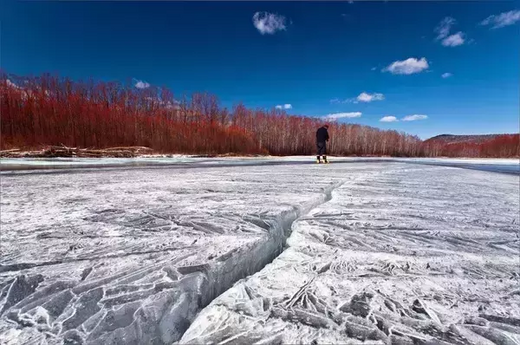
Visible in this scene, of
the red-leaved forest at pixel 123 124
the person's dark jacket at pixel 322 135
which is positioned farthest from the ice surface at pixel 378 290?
Answer: the red-leaved forest at pixel 123 124

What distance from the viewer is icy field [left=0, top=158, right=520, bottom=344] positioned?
2.59ft

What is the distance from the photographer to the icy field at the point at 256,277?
0.79m

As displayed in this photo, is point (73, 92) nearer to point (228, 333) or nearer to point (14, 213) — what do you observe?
point (14, 213)

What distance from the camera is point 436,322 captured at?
0.83m

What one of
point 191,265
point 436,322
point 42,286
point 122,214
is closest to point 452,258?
point 436,322

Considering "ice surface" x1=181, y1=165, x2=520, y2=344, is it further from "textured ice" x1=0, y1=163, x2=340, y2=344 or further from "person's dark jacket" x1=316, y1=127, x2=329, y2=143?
"person's dark jacket" x1=316, y1=127, x2=329, y2=143

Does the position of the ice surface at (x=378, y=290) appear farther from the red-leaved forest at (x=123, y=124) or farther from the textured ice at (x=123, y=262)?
the red-leaved forest at (x=123, y=124)

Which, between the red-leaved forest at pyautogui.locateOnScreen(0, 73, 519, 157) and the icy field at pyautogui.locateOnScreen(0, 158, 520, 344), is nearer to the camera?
the icy field at pyautogui.locateOnScreen(0, 158, 520, 344)

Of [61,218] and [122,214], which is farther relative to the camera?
[122,214]

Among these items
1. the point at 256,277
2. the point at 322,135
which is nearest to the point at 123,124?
the point at 322,135

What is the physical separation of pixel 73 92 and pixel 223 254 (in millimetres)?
32368

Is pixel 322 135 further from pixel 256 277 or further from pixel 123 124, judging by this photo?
pixel 123 124

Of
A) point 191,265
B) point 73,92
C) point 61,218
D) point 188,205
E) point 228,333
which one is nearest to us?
point 228,333

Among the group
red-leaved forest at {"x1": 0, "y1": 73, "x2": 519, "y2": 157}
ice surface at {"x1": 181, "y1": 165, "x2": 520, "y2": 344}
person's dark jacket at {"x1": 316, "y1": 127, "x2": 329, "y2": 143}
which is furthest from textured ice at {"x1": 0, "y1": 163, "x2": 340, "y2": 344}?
red-leaved forest at {"x1": 0, "y1": 73, "x2": 519, "y2": 157}
